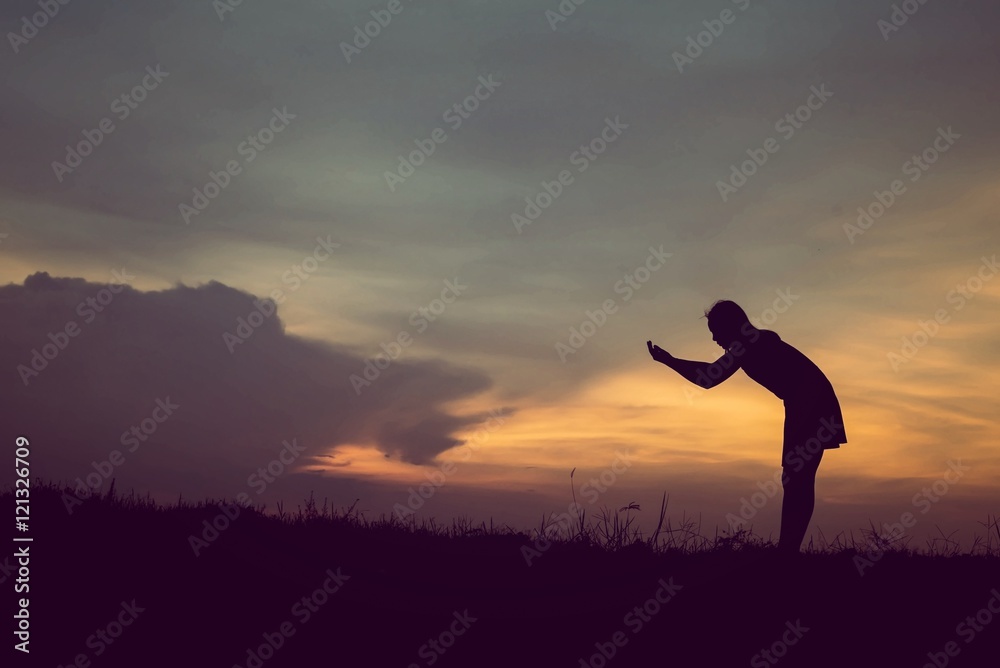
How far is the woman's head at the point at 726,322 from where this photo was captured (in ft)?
30.7

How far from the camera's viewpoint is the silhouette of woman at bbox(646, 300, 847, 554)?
30.1 ft

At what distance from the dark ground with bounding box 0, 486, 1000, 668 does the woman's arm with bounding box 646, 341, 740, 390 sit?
1.86m

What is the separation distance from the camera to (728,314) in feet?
30.8

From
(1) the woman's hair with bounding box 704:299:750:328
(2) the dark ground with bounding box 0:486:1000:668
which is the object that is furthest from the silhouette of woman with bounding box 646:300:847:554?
(2) the dark ground with bounding box 0:486:1000:668

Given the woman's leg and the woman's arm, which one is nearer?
the woman's leg

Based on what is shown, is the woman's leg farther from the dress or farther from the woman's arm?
the woman's arm

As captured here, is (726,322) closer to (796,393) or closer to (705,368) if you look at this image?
(705,368)

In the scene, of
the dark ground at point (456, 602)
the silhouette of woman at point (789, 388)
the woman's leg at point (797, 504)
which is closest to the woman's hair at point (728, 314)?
the silhouette of woman at point (789, 388)

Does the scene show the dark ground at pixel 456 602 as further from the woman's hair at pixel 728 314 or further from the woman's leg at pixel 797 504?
the woman's hair at pixel 728 314

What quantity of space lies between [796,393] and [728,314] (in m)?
1.09

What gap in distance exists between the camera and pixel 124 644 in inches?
258

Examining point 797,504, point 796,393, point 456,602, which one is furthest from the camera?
point 796,393

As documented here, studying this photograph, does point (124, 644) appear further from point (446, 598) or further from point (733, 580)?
point (733, 580)

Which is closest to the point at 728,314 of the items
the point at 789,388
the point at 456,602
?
the point at 789,388
